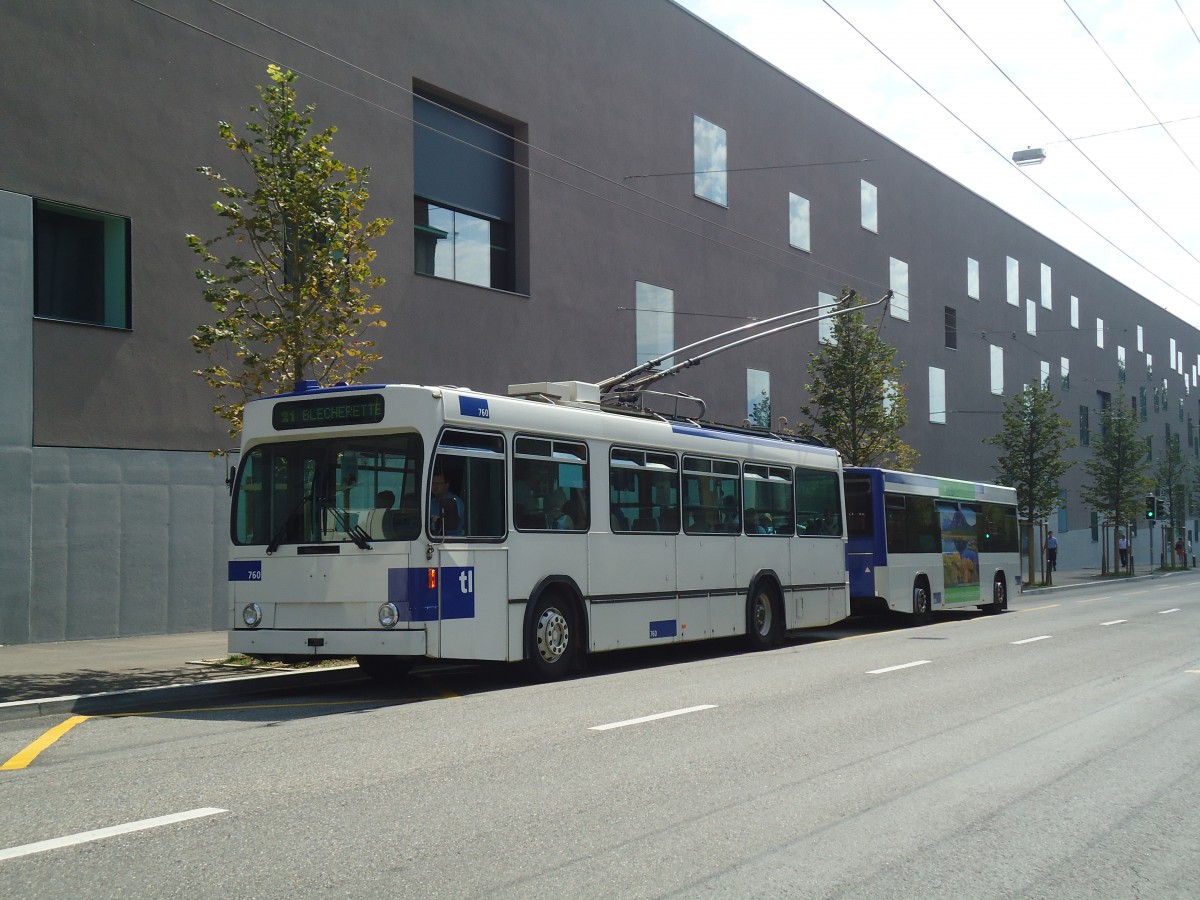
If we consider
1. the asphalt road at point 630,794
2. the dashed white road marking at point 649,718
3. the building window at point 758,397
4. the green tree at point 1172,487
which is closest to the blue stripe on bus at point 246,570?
the asphalt road at point 630,794

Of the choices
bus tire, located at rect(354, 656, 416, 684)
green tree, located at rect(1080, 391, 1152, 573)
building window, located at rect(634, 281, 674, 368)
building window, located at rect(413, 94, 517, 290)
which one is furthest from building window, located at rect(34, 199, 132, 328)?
green tree, located at rect(1080, 391, 1152, 573)

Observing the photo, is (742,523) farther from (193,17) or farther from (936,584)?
(193,17)

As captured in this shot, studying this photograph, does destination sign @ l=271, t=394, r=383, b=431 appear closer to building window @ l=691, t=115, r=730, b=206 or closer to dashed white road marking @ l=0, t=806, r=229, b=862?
dashed white road marking @ l=0, t=806, r=229, b=862

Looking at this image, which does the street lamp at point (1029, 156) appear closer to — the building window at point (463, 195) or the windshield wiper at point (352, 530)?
the building window at point (463, 195)

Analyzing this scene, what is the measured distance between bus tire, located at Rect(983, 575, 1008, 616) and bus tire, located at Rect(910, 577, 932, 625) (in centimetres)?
392

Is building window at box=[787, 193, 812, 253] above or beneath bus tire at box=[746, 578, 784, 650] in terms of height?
above

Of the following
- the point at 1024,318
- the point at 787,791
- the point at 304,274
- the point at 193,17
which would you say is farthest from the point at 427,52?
the point at 1024,318

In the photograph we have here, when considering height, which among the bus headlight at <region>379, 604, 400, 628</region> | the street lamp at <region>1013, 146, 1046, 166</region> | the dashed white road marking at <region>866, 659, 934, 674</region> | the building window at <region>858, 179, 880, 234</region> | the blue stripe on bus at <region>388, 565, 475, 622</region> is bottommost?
the dashed white road marking at <region>866, 659, 934, 674</region>

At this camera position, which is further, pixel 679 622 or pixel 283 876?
pixel 679 622

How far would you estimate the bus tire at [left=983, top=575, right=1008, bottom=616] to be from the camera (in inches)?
1082

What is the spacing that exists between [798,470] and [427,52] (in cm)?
1113

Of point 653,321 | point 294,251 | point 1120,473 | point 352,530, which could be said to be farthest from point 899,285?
point 352,530

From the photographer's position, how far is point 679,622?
15695mm

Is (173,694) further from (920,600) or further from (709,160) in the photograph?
(709,160)
